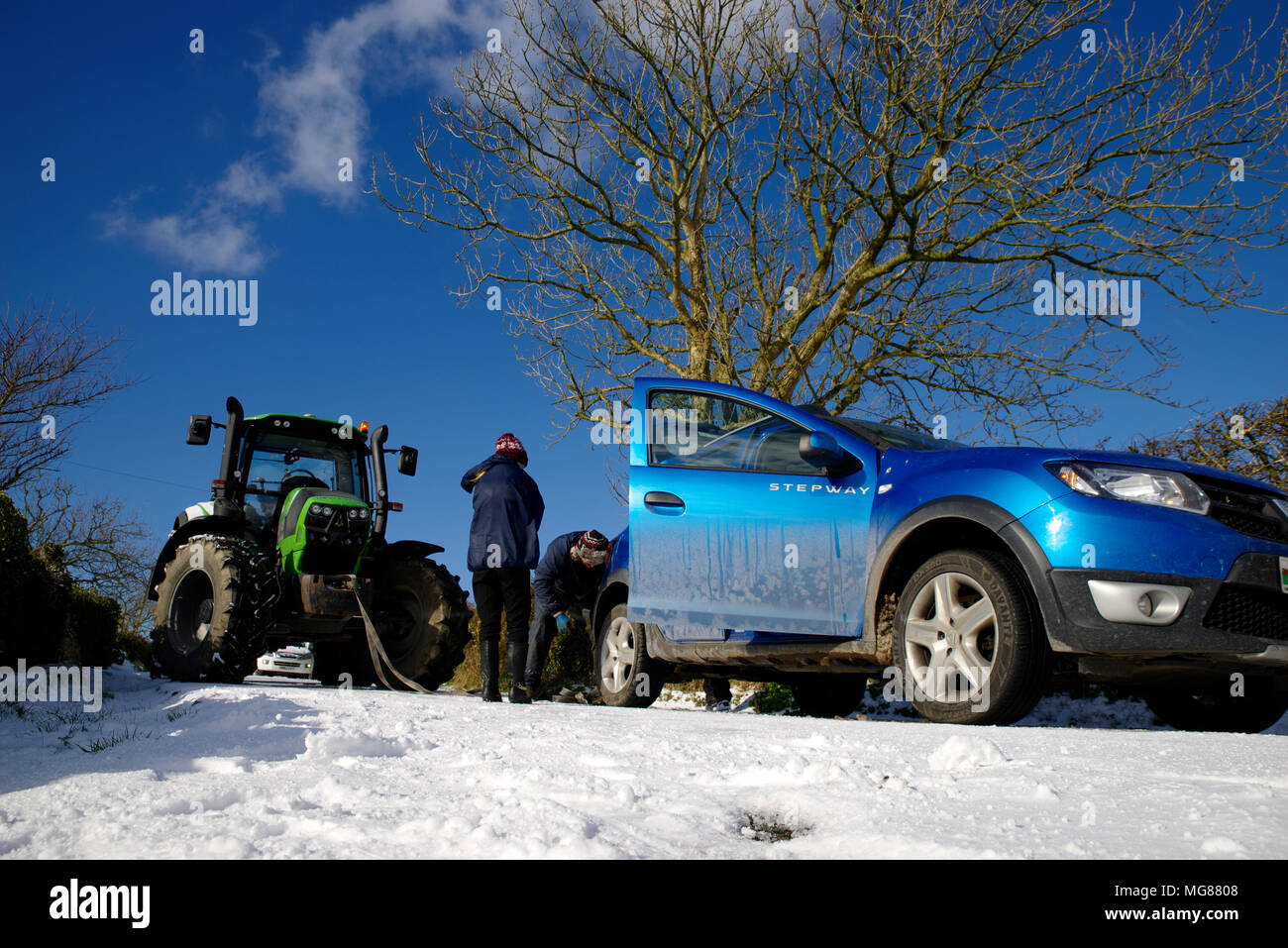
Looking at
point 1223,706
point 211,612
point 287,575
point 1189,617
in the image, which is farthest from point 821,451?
point 211,612

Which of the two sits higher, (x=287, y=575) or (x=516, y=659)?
(x=287, y=575)

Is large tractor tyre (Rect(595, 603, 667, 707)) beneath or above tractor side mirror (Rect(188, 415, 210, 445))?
beneath

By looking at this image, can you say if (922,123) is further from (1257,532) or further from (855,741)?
(855,741)

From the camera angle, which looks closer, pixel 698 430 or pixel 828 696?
pixel 698 430

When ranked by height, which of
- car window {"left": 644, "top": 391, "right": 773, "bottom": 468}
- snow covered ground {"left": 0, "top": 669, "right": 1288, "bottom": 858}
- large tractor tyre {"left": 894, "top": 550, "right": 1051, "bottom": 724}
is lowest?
snow covered ground {"left": 0, "top": 669, "right": 1288, "bottom": 858}

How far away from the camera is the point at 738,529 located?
5402mm

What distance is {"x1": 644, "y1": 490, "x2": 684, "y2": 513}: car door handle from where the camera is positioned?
565 centimetres

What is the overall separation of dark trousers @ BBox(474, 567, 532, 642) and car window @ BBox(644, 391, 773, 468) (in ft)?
5.25

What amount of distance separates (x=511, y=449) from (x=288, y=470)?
3102 mm

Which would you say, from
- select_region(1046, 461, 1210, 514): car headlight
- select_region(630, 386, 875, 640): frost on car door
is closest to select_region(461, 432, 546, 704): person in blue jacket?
select_region(630, 386, 875, 640): frost on car door

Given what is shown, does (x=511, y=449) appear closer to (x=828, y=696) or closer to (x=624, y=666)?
(x=624, y=666)

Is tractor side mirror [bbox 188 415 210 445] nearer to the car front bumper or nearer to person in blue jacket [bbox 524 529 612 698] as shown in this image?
person in blue jacket [bbox 524 529 612 698]

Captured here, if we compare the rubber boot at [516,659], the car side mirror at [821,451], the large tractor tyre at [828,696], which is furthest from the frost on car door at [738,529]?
the large tractor tyre at [828,696]

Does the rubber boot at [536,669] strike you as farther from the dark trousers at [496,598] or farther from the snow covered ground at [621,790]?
the snow covered ground at [621,790]
